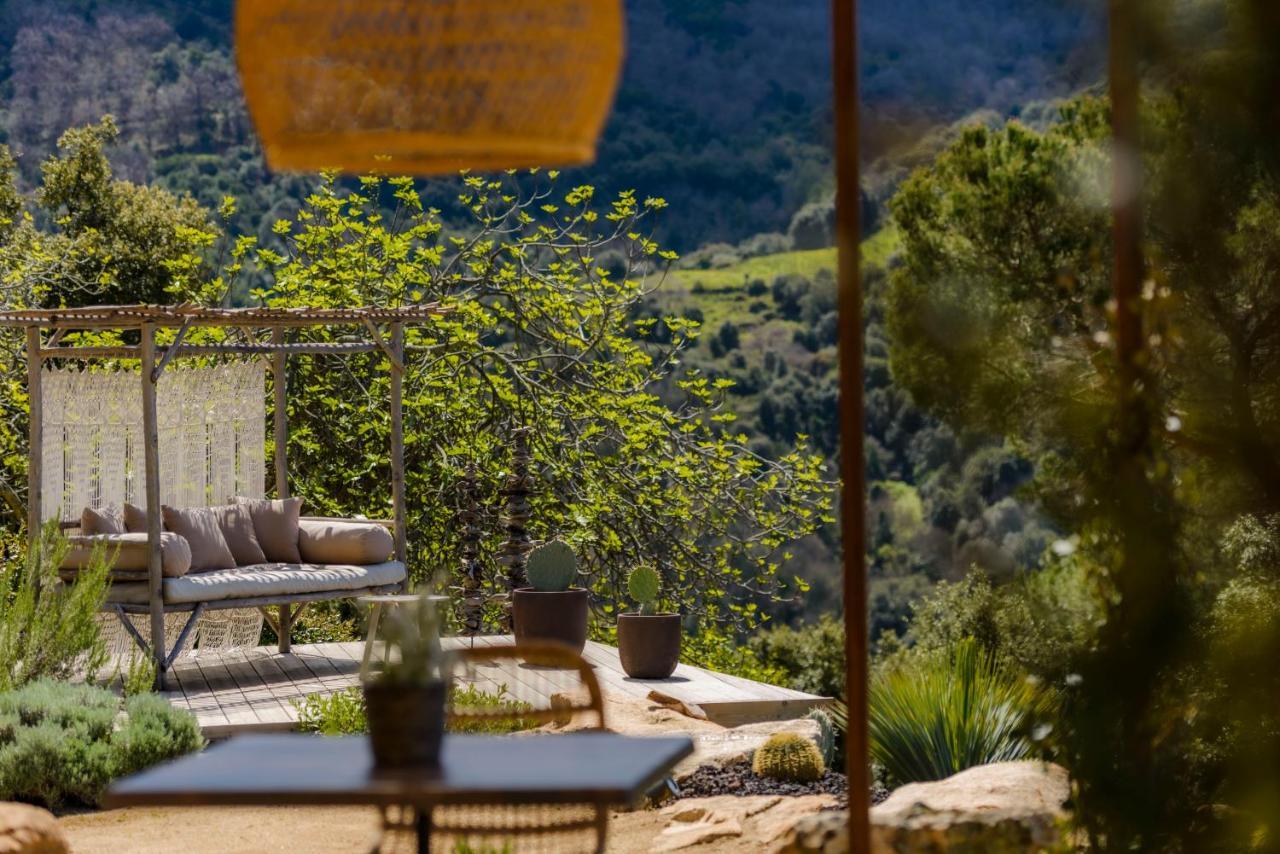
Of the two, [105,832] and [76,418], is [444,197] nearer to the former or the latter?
[76,418]

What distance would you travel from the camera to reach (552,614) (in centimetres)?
756

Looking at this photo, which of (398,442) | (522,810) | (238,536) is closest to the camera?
(522,810)

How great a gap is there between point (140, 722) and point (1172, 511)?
13.7ft

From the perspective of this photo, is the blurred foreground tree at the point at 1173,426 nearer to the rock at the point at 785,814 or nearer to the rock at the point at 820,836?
the rock at the point at 820,836

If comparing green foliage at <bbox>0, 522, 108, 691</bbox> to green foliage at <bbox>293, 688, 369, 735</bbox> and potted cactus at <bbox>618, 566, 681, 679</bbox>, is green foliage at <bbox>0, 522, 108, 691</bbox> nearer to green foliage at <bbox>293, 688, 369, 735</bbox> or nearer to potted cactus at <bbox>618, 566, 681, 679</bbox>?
green foliage at <bbox>293, 688, 369, 735</bbox>

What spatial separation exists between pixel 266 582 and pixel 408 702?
4.77 meters

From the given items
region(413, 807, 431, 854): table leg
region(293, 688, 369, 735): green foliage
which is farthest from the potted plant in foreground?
region(293, 688, 369, 735): green foliage

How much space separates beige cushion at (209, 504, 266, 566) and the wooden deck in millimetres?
524

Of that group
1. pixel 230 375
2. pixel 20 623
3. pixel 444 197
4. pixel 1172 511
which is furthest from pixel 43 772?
pixel 444 197

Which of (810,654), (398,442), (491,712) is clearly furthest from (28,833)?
(810,654)

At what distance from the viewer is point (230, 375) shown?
8.27m

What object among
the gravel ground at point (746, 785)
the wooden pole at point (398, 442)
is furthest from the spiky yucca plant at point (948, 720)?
the wooden pole at point (398, 442)

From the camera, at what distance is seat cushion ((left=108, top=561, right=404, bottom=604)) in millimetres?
7012

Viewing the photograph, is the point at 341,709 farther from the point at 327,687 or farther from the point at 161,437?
the point at 161,437
